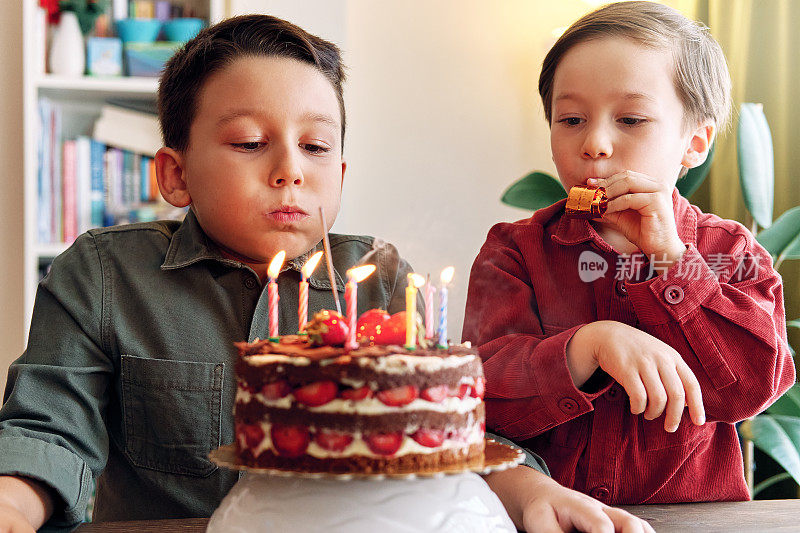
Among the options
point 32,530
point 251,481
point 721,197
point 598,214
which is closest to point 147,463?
point 32,530

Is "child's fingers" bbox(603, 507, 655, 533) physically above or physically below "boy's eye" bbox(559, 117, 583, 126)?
below

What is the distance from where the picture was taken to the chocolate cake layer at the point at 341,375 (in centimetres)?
64

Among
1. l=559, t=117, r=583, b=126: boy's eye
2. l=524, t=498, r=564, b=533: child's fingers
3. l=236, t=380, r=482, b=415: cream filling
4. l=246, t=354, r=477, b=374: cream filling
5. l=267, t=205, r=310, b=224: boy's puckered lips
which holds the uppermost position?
l=559, t=117, r=583, b=126: boy's eye

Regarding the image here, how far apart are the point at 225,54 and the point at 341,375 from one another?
0.62 meters

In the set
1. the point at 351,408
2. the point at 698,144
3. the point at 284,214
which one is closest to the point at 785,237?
the point at 698,144

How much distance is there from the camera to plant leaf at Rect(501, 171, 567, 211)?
2371mm

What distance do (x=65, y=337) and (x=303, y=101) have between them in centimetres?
44

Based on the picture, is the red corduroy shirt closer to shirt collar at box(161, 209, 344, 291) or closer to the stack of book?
shirt collar at box(161, 209, 344, 291)

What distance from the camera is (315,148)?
3.45 ft

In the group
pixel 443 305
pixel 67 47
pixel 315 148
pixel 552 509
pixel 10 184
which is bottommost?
pixel 552 509

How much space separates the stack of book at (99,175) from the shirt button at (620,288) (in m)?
1.70

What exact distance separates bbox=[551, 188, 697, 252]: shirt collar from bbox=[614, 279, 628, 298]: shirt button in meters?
0.05

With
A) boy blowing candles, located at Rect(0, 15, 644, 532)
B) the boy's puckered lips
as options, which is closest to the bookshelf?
boy blowing candles, located at Rect(0, 15, 644, 532)

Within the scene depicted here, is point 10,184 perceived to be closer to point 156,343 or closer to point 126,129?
point 126,129
